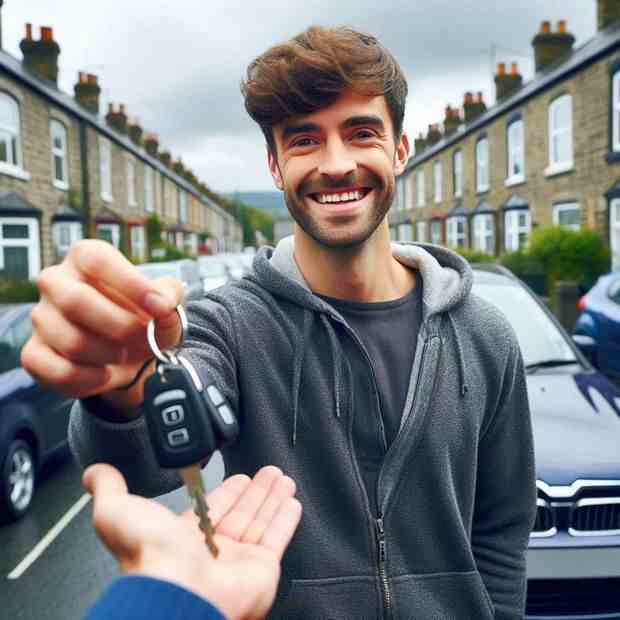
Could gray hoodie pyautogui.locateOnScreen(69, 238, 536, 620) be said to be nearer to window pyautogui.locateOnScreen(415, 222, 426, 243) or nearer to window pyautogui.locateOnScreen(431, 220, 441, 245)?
window pyautogui.locateOnScreen(431, 220, 441, 245)

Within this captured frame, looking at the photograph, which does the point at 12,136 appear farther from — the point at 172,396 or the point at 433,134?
the point at 433,134

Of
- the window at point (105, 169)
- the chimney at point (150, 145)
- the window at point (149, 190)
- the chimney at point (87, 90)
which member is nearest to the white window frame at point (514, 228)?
the window at point (105, 169)

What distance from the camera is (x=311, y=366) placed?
1879 mm

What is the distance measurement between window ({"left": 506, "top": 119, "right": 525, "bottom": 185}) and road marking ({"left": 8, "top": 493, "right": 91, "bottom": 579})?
1983 centimetres

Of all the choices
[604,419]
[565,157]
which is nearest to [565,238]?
[565,157]

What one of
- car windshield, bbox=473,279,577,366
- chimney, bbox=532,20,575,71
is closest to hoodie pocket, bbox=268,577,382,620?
car windshield, bbox=473,279,577,366

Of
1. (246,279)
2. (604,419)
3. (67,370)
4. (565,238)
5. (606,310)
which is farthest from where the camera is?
(565,238)

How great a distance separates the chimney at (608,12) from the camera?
59.8 ft

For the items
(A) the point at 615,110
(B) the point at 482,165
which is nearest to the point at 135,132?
(B) the point at 482,165

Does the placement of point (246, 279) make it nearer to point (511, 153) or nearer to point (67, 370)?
point (67, 370)

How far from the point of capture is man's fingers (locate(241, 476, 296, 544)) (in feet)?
3.76

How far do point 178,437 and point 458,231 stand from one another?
1201 inches

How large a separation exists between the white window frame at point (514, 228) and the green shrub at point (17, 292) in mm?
15065

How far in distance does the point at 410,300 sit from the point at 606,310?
752cm
